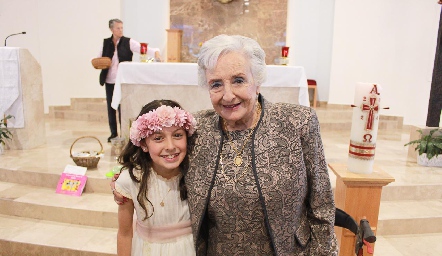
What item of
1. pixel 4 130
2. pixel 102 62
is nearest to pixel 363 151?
pixel 102 62

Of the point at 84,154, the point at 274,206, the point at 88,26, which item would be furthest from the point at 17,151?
the point at 274,206

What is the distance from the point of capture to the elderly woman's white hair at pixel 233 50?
1.32 meters

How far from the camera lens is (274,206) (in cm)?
139

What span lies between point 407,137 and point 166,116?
615cm

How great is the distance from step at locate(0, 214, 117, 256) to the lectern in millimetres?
1813

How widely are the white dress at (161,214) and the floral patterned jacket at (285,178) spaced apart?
136 millimetres

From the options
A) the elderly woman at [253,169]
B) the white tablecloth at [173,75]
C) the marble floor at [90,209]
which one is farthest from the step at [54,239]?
the elderly woman at [253,169]

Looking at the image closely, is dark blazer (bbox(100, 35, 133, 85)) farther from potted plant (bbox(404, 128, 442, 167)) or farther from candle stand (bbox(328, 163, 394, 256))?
potted plant (bbox(404, 128, 442, 167))

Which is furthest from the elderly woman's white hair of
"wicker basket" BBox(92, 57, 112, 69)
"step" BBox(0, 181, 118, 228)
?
"wicker basket" BBox(92, 57, 112, 69)

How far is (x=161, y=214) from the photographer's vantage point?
1657 mm

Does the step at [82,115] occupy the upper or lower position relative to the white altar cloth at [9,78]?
lower

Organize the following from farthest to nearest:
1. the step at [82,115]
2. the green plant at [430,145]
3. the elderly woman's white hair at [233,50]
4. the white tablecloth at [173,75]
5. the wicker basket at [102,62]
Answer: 1. the step at [82,115]
2. the wicker basket at [102,62]
3. the green plant at [430,145]
4. the white tablecloth at [173,75]
5. the elderly woman's white hair at [233,50]

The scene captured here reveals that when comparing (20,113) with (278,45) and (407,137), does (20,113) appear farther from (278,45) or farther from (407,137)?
(407,137)

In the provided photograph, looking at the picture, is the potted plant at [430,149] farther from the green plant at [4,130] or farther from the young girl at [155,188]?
the green plant at [4,130]
